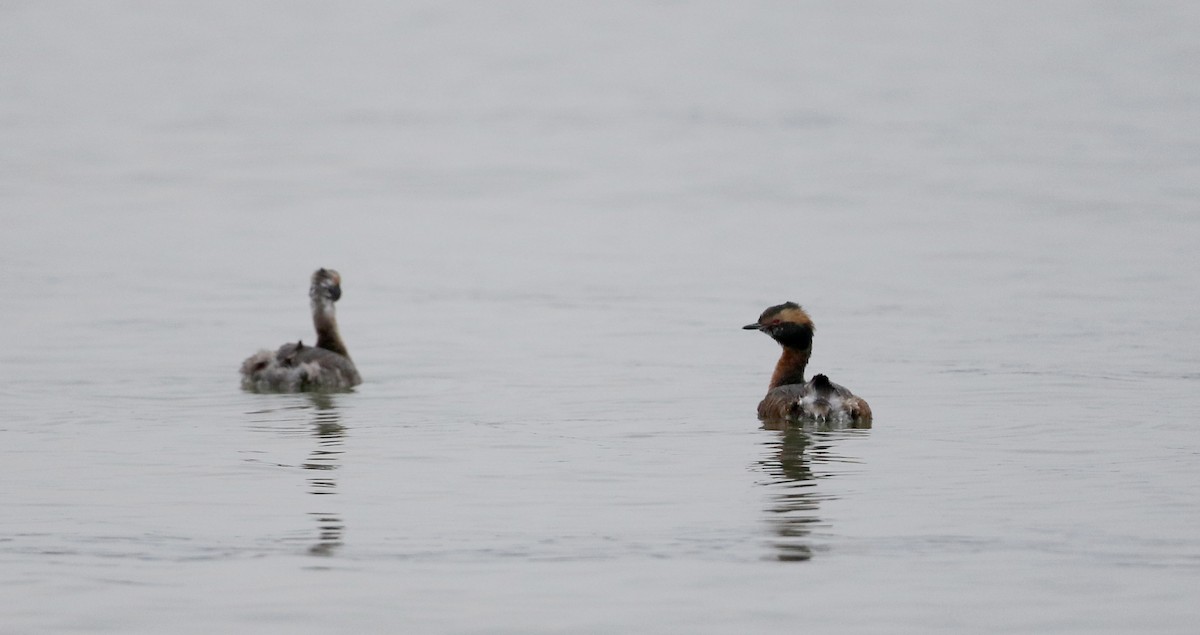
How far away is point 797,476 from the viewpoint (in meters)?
13.2

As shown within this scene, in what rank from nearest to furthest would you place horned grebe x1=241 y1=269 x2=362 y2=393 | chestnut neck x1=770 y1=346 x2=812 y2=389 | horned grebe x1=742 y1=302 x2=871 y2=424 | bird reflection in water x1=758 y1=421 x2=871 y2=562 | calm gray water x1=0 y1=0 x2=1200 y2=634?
calm gray water x1=0 y1=0 x2=1200 y2=634, bird reflection in water x1=758 y1=421 x2=871 y2=562, horned grebe x1=742 y1=302 x2=871 y2=424, chestnut neck x1=770 y1=346 x2=812 y2=389, horned grebe x1=241 y1=269 x2=362 y2=393

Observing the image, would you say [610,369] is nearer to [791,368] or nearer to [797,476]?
[791,368]

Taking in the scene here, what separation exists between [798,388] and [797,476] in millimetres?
3155

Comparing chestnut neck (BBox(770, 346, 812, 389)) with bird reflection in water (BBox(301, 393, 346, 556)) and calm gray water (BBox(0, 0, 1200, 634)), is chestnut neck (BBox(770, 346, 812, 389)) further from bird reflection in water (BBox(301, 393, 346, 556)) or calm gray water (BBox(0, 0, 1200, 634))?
bird reflection in water (BBox(301, 393, 346, 556))

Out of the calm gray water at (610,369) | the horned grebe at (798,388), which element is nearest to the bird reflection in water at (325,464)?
the calm gray water at (610,369)

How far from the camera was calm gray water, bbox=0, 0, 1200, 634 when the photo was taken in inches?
391

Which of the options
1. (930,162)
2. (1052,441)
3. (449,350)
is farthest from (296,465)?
(930,162)

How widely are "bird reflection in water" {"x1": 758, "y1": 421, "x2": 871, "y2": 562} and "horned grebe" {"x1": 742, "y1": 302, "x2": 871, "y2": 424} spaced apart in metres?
0.09

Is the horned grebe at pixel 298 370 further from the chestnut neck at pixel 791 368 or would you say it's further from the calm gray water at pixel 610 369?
the chestnut neck at pixel 791 368

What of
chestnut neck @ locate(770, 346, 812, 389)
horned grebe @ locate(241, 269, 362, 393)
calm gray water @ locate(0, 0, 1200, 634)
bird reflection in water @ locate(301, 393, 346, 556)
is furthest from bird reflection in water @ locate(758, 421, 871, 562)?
horned grebe @ locate(241, 269, 362, 393)

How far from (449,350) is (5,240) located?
43.0ft

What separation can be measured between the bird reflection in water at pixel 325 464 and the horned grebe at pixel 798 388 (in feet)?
10.8

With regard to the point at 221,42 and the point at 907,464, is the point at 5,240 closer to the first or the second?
the point at 907,464

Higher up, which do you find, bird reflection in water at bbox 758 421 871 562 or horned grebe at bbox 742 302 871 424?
horned grebe at bbox 742 302 871 424
